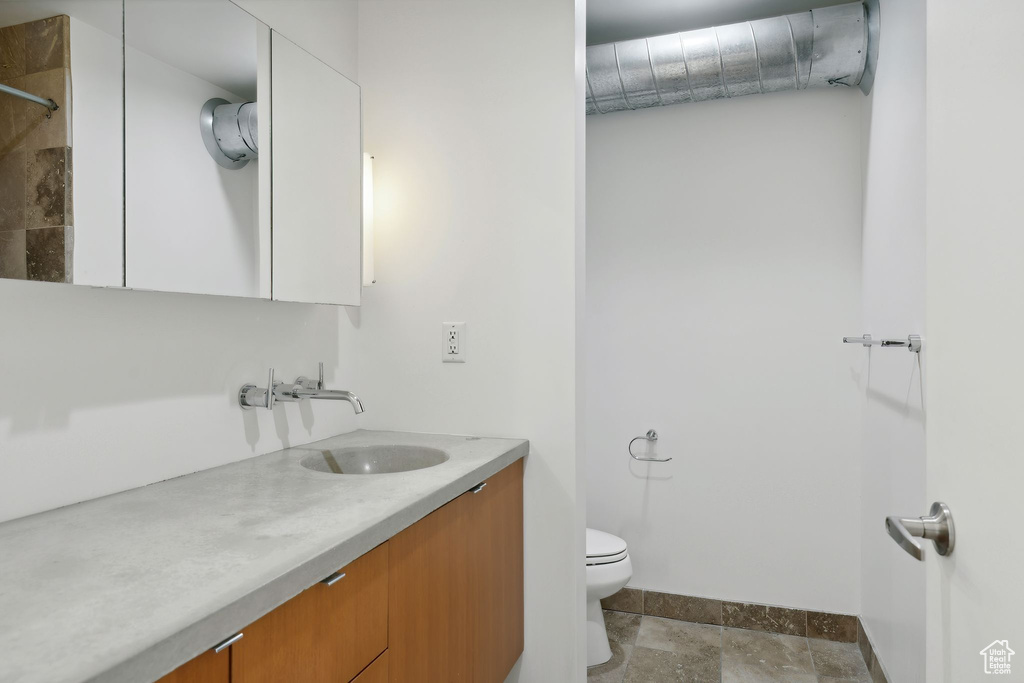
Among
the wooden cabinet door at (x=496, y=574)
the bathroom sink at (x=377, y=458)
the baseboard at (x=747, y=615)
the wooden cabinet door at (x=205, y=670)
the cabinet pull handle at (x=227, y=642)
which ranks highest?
the bathroom sink at (x=377, y=458)

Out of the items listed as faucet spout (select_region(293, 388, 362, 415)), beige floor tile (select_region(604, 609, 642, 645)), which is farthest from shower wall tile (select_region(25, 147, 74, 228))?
beige floor tile (select_region(604, 609, 642, 645))

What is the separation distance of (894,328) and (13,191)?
7.43 feet

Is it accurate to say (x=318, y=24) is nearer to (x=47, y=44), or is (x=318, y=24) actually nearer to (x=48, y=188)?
(x=47, y=44)

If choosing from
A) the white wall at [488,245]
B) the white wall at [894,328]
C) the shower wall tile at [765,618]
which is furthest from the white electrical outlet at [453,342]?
the shower wall tile at [765,618]

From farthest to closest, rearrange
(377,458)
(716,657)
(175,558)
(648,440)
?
(648,440), (716,657), (377,458), (175,558)

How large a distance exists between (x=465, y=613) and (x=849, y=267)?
2051mm

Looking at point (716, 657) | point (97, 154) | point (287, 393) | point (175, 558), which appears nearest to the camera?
point (175, 558)

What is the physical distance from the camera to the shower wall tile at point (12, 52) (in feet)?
3.09

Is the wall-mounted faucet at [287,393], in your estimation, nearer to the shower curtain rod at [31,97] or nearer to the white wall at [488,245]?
the white wall at [488,245]

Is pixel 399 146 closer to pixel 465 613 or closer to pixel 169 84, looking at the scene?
pixel 169 84

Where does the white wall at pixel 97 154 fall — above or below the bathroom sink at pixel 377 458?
above

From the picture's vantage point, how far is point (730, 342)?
8.43 feet

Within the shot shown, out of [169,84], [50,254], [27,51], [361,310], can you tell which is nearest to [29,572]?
[50,254]

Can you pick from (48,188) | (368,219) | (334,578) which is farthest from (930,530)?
(368,219)
